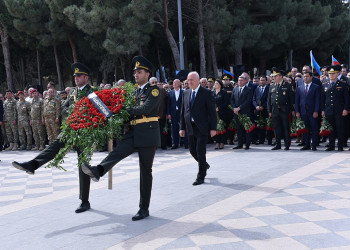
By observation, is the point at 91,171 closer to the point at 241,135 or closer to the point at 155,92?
the point at 155,92

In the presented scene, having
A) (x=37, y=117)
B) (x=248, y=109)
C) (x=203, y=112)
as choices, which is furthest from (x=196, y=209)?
(x=37, y=117)

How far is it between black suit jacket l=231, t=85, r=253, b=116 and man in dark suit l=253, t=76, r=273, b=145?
22.0 inches

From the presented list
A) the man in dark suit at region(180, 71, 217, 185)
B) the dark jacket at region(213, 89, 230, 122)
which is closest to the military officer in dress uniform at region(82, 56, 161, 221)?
the man in dark suit at region(180, 71, 217, 185)

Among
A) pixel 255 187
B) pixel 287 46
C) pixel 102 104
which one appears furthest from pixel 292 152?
pixel 287 46

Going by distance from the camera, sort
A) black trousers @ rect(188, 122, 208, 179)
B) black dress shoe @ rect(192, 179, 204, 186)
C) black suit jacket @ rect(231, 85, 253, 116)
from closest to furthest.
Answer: black dress shoe @ rect(192, 179, 204, 186), black trousers @ rect(188, 122, 208, 179), black suit jacket @ rect(231, 85, 253, 116)

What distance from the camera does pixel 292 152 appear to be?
1048 cm

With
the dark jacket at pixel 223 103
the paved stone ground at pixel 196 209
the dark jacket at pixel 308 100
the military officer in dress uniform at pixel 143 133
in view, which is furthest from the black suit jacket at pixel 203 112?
the dark jacket at pixel 223 103

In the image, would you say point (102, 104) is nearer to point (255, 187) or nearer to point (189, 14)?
point (255, 187)

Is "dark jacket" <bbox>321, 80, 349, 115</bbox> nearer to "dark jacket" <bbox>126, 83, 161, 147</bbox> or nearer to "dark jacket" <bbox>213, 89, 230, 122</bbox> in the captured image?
"dark jacket" <bbox>213, 89, 230, 122</bbox>

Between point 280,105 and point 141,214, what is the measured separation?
6714mm

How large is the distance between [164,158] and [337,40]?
25356 millimetres

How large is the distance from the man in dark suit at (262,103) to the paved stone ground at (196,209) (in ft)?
10.3

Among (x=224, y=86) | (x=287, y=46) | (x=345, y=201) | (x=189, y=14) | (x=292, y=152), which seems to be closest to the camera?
(x=345, y=201)

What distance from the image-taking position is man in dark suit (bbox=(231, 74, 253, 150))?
455 inches
